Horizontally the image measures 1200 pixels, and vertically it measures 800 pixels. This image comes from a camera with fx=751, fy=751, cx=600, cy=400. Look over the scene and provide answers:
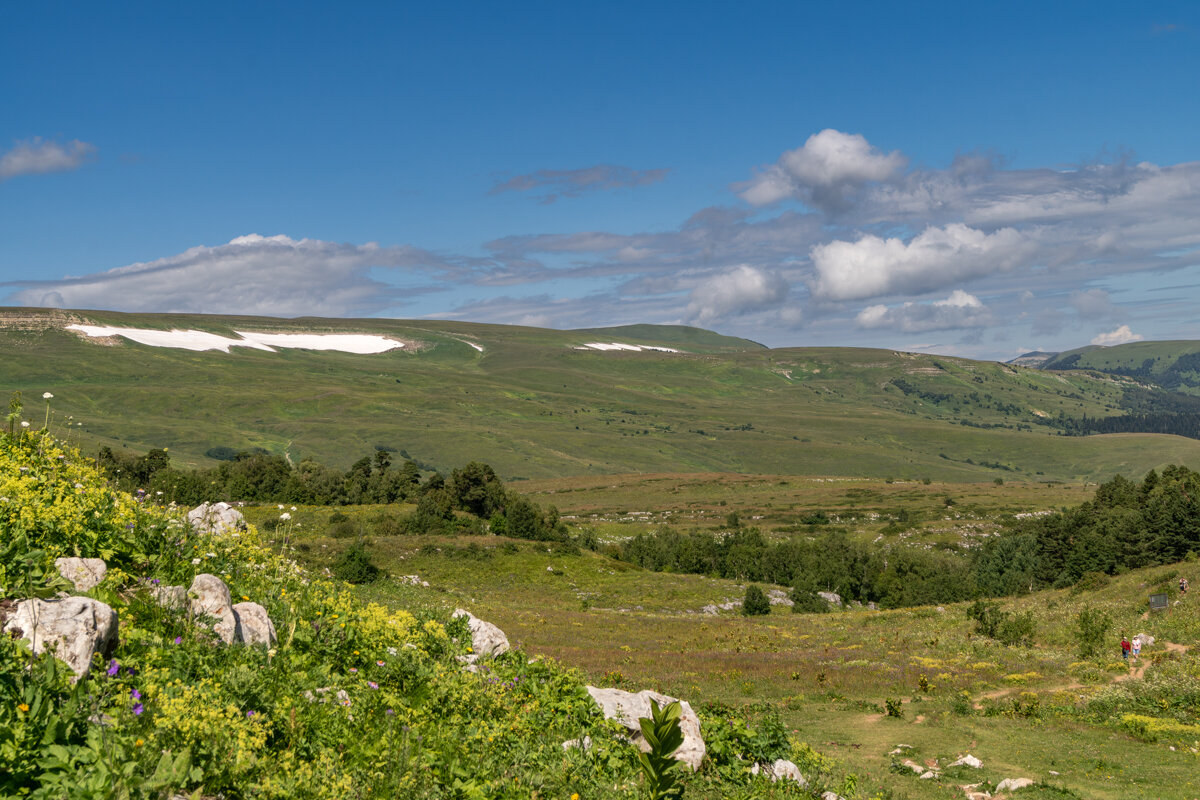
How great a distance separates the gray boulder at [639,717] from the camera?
11719 millimetres

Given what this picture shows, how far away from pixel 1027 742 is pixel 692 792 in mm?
15620

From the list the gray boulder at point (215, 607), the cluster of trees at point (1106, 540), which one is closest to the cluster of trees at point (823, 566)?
the cluster of trees at point (1106, 540)

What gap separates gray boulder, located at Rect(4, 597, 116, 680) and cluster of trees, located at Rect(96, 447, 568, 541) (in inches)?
2487

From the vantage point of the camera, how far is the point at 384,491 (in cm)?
8600

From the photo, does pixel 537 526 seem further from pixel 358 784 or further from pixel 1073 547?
pixel 358 784

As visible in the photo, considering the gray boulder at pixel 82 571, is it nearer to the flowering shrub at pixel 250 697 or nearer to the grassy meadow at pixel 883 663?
the flowering shrub at pixel 250 697

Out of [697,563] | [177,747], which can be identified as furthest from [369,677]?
[697,563]

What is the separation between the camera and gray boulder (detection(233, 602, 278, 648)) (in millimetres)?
9578

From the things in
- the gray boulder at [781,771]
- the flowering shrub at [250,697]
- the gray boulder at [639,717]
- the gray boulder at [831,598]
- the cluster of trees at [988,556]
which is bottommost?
the gray boulder at [831,598]

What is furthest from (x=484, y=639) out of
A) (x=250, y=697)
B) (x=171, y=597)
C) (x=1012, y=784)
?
(x=1012, y=784)

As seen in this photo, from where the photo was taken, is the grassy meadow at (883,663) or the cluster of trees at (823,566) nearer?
the grassy meadow at (883,663)

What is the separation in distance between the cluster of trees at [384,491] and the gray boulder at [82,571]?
202ft

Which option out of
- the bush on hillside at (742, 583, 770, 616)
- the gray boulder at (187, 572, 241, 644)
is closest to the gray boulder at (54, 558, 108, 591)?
the gray boulder at (187, 572, 241, 644)

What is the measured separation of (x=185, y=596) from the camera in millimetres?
9258
